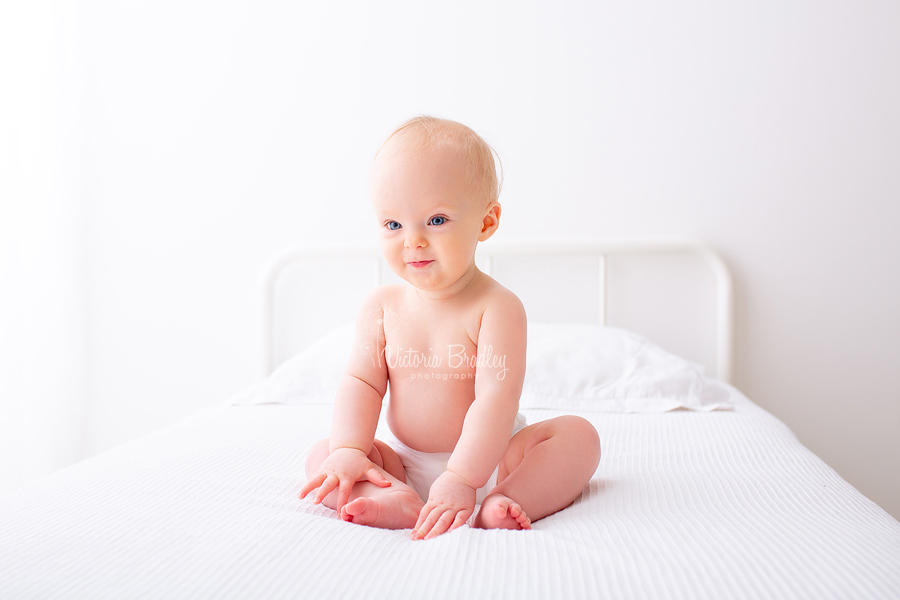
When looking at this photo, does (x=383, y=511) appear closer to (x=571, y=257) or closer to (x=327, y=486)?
(x=327, y=486)

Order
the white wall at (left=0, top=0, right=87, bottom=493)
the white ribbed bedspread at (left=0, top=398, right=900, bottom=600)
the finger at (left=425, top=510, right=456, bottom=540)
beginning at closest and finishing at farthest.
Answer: the white ribbed bedspread at (left=0, top=398, right=900, bottom=600), the finger at (left=425, top=510, right=456, bottom=540), the white wall at (left=0, top=0, right=87, bottom=493)

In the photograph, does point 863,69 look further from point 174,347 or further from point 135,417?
point 135,417

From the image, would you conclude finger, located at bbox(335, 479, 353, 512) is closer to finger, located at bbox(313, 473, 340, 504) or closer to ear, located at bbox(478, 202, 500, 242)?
finger, located at bbox(313, 473, 340, 504)

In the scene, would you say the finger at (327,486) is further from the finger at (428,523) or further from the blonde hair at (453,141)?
the blonde hair at (453,141)

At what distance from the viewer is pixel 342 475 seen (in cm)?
74

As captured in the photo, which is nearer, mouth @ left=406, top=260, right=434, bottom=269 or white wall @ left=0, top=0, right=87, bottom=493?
mouth @ left=406, top=260, right=434, bottom=269

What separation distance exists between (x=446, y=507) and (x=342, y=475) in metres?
0.13

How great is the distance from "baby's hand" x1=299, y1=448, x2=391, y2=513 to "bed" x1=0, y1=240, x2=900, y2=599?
0.03 metres

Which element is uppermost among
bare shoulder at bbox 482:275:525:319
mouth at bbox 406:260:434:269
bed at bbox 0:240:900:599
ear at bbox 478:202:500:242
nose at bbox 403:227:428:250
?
ear at bbox 478:202:500:242

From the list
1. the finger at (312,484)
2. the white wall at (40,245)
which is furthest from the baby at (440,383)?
the white wall at (40,245)

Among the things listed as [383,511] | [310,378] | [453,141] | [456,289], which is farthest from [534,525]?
[310,378]

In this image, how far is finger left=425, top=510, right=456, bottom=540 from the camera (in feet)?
2.12

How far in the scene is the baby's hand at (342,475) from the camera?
0.73 meters

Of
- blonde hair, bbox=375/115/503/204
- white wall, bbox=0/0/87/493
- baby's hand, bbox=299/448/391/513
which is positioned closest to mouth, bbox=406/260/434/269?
blonde hair, bbox=375/115/503/204
